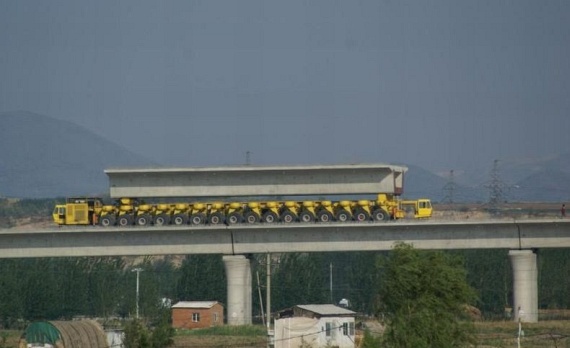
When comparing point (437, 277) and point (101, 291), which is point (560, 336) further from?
point (101, 291)

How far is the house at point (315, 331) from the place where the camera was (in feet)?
229

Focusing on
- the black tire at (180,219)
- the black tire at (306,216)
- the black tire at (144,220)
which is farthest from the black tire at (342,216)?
the black tire at (144,220)

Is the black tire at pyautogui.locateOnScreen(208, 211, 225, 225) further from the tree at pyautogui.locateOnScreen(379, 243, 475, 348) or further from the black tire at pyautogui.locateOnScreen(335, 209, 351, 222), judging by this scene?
the tree at pyautogui.locateOnScreen(379, 243, 475, 348)

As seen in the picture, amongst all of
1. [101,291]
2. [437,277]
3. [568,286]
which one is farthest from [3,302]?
[437,277]

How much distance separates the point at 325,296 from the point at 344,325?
48019 mm

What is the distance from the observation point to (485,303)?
365ft

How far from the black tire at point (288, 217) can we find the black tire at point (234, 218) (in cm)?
274

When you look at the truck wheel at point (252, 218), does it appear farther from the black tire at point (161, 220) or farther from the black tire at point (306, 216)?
the black tire at point (161, 220)

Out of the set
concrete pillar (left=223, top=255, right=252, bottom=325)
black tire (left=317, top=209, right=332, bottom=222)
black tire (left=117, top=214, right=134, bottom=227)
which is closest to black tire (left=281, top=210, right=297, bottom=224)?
black tire (left=317, top=209, right=332, bottom=222)

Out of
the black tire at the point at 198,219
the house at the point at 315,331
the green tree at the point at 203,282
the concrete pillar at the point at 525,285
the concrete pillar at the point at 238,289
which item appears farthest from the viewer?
the green tree at the point at 203,282

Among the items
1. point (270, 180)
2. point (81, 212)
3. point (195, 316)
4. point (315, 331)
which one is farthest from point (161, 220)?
point (315, 331)

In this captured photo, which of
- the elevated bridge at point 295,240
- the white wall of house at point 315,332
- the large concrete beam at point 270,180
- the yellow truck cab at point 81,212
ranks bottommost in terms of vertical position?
the white wall of house at point 315,332

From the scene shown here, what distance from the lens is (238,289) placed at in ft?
281

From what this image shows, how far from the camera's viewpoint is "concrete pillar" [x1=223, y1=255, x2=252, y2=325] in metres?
85.6
